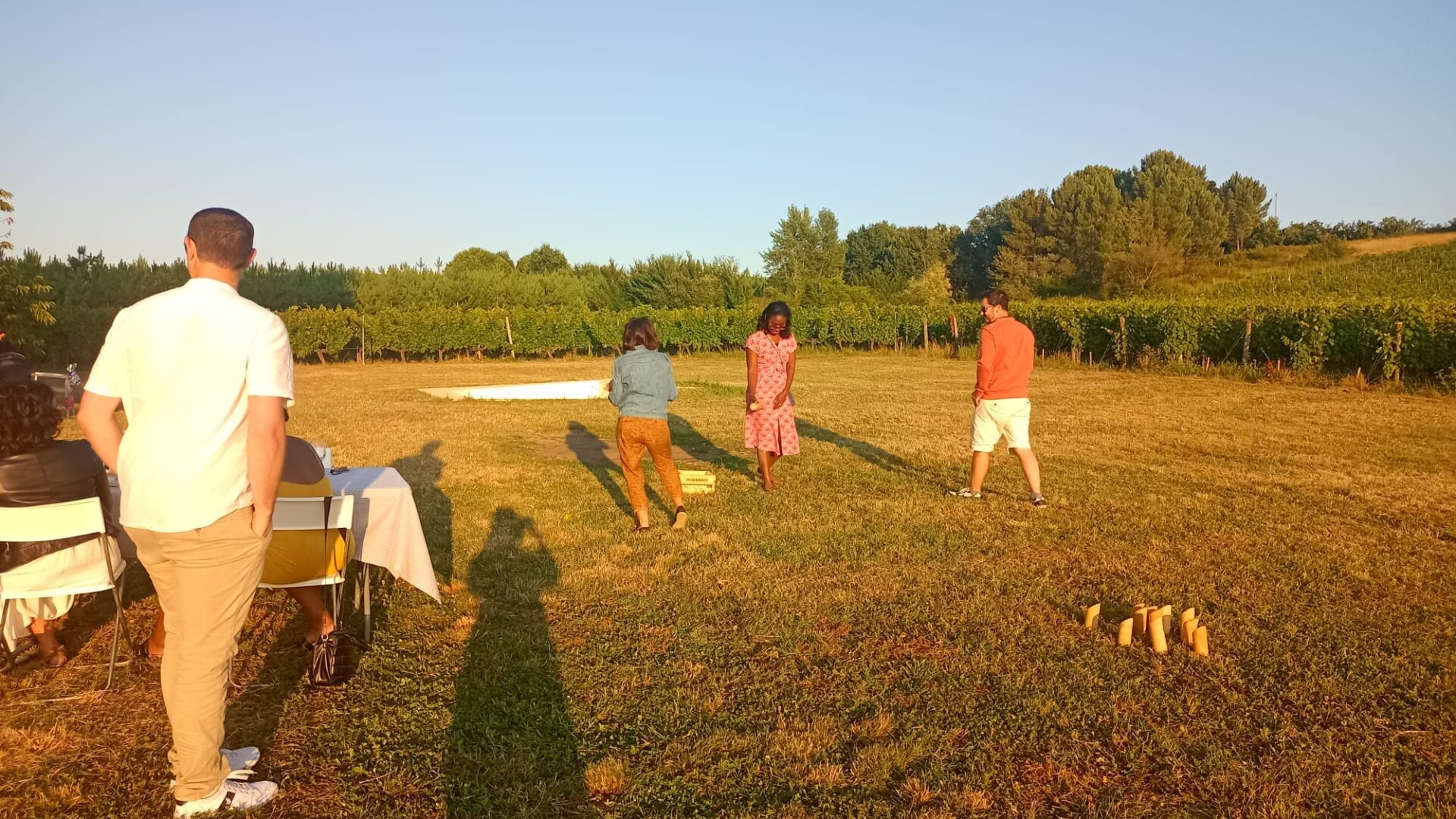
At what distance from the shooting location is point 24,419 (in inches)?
154

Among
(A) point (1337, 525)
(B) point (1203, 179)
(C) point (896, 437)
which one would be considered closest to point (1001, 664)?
(A) point (1337, 525)

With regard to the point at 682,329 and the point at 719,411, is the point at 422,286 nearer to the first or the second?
the point at 682,329

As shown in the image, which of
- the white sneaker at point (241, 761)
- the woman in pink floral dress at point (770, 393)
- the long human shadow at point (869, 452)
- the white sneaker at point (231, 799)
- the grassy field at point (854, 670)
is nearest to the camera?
the white sneaker at point (231, 799)

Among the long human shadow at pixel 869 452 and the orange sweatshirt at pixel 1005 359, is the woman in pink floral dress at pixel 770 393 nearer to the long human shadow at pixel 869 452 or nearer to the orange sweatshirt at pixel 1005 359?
the long human shadow at pixel 869 452

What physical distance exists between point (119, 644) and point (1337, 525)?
324 inches

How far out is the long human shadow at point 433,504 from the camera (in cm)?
609

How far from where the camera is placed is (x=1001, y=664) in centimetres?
412

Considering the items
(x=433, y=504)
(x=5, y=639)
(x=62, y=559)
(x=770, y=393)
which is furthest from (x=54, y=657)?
(x=770, y=393)

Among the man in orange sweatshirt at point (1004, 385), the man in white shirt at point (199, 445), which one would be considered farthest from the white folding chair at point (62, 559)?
the man in orange sweatshirt at point (1004, 385)

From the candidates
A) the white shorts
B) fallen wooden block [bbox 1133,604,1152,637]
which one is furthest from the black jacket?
the white shorts

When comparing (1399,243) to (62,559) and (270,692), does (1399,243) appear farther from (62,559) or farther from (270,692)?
(62,559)

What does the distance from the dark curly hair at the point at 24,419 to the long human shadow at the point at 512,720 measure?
218cm

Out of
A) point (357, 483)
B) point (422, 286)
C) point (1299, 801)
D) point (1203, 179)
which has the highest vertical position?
point (1203, 179)

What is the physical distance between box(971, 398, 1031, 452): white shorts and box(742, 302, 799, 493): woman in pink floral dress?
1732 millimetres
